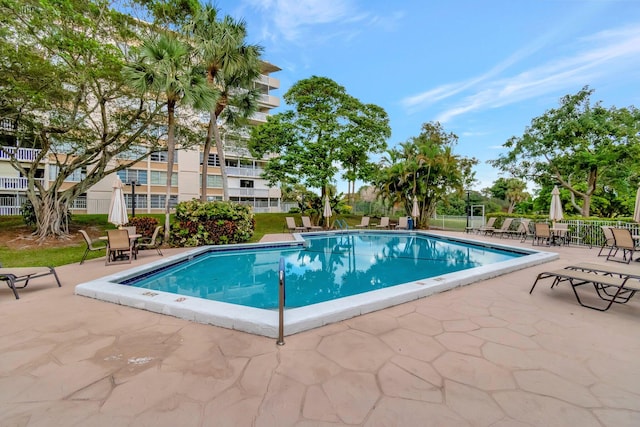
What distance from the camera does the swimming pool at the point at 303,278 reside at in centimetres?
401

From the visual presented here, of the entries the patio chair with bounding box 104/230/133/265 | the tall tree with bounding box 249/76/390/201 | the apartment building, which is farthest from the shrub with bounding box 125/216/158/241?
the tall tree with bounding box 249/76/390/201

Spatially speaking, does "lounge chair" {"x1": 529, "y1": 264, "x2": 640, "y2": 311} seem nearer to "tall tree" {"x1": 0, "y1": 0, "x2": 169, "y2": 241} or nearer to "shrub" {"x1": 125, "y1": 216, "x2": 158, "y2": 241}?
"shrub" {"x1": 125, "y1": 216, "x2": 158, "y2": 241}

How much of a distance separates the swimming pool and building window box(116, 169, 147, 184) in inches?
936

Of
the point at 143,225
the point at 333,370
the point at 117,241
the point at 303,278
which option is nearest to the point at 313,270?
the point at 303,278

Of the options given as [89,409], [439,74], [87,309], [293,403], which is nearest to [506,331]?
[293,403]

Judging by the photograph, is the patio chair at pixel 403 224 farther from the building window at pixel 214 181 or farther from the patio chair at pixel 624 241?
the building window at pixel 214 181

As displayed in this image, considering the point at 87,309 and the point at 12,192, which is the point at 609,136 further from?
the point at 12,192

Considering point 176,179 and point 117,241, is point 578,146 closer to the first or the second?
point 117,241

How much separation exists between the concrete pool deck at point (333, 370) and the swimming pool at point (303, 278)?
22 centimetres

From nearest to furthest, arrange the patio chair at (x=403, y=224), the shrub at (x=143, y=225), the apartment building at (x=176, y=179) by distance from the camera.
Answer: the shrub at (x=143, y=225), the patio chair at (x=403, y=224), the apartment building at (x=176, y=179)

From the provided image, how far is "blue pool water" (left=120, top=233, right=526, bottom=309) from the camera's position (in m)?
6.35

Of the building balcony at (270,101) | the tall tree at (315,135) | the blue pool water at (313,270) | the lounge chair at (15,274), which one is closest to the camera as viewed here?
the lounge chair at (15,274)

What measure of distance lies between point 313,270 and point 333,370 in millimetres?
5914

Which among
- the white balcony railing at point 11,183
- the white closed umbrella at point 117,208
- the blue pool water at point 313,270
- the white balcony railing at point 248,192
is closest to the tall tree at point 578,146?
the blue pool water at point 313,270
